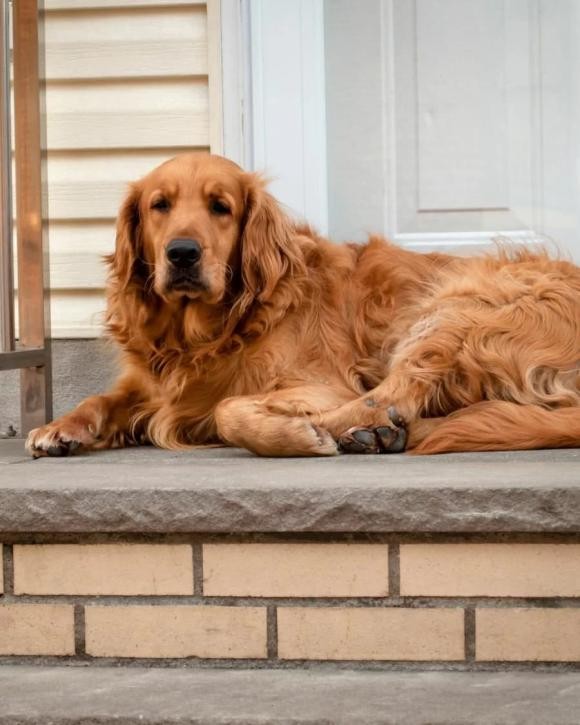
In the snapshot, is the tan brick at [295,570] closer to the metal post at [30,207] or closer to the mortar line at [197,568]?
A: the mortar line at [197,568]

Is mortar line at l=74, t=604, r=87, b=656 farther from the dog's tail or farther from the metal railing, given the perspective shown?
the metal railing

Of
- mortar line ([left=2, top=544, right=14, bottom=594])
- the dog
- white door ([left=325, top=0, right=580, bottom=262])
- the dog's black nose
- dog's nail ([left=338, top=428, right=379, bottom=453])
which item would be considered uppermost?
white door ([left=325, top=0, right=580, bottom=262])

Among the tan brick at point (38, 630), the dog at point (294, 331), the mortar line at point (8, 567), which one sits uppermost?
the dog at point (294, 331)

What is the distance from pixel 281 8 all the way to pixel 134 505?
243 cm

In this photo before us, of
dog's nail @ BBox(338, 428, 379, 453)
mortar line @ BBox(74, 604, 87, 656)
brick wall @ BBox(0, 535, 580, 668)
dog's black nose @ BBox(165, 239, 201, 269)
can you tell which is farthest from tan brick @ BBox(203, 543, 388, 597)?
dog's black nose @ BBox(165, 239, 201, 269)

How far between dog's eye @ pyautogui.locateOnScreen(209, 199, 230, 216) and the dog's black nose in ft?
0.65

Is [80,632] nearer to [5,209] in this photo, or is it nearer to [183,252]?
[183,252]

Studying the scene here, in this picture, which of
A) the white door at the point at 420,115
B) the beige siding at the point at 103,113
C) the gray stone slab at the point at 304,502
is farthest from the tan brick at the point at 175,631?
the white door at the point at 420,115

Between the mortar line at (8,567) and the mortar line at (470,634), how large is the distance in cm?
82

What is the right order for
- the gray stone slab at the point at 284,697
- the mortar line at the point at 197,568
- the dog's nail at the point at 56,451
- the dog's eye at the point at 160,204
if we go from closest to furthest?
the gray stone slab at the point at 284,697
the mortar line at the point at 197,568
the dog's nail at the point at 56,451
the dog's eye at the point at 160,204

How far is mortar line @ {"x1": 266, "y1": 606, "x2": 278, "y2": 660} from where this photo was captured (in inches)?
75.0

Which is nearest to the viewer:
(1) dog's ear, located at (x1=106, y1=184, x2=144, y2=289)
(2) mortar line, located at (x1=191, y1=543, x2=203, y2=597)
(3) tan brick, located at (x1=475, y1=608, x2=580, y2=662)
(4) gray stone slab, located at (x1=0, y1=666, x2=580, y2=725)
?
(4) gray stone slab, located at (x1=0, y1=666, x2=580, y2=725)

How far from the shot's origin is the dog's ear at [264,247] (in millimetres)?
3072

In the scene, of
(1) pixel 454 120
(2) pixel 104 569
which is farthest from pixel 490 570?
(1) pixel 454 120
